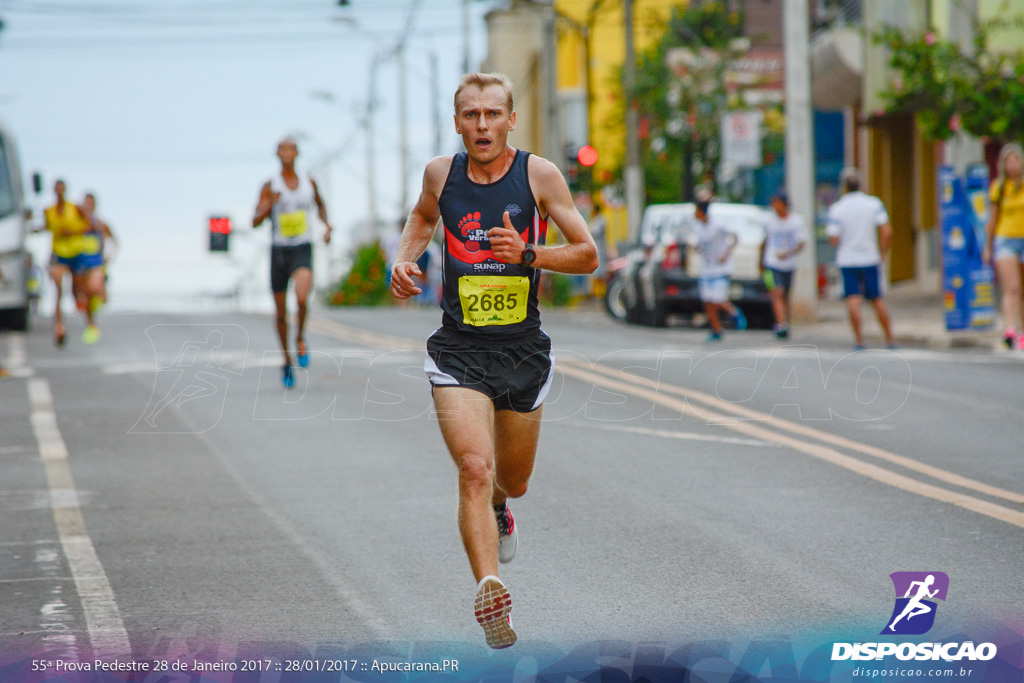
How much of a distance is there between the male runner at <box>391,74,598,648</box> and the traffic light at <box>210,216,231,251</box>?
7621 millimetres

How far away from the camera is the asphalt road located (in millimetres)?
5430

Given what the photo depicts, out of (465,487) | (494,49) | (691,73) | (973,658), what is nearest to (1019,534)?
(973,658)

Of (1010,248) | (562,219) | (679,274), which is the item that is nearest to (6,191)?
(679,274)

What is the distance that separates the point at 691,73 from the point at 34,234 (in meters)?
22.1

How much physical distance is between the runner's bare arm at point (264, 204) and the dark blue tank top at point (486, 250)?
7.24m

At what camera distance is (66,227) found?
63.8 feet

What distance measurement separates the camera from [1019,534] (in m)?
6.62

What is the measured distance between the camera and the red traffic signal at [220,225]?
1268 centimetres

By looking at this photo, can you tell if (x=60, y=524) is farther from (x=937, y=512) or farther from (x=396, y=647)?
(x=937, y=512)

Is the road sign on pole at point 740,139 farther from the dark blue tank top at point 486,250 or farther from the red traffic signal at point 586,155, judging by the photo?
the dark blue tank top at point 486,250

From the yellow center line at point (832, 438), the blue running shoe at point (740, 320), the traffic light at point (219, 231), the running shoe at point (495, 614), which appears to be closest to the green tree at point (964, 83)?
the blue running shoe at point (740, 320)

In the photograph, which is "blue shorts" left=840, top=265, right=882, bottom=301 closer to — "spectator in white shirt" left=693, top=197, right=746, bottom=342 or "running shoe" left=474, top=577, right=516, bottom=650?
"spectator in white shirt" left=693, top=197, right=746, bottom=342

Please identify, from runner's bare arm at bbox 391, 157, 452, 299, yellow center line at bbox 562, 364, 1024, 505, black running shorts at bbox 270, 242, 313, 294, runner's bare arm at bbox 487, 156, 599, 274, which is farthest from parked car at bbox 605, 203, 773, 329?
runner's bare arm at bbox 487, 156, 599, 274

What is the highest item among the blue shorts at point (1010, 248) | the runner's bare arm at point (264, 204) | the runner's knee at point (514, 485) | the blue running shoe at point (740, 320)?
the runner's bare arm at point (264, 204)
